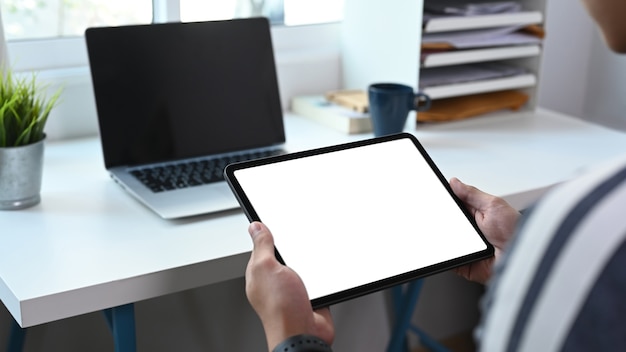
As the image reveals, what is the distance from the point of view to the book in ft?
4.75

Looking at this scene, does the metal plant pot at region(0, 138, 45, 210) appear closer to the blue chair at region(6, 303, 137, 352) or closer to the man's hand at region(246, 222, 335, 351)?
the blue chair at region(6, 303, 137, 352)

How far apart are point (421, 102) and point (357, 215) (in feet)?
1.88

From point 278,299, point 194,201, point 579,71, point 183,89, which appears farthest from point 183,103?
point 579,71

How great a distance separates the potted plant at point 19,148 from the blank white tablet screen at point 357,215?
1.18 feet

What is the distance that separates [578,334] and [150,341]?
3.94ft

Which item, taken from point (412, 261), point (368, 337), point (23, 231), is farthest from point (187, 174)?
point (368, 337)

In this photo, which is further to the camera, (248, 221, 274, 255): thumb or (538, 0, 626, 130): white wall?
(538, 0, 626, 130): white wall

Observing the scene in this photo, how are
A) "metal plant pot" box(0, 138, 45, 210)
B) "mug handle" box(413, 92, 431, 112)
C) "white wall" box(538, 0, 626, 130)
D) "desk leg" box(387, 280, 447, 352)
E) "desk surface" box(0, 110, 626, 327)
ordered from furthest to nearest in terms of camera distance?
"white wall" box(538, 0, 626, 130), "desk leg" box(387, 280, 447, 352), "mug handle" box(413, 92, 431, 112), "metal plant pot" box(0, 138, 45, 210), "desk surface" box(0, 110, 626, 327)

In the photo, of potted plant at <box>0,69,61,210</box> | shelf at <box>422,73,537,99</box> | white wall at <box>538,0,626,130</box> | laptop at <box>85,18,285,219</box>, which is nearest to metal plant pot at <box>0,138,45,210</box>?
potted plant at <box>0,69,61,210</box>

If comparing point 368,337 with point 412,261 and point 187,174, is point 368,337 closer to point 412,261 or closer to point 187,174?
point 187,174

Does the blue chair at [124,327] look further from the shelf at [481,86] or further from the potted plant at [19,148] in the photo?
the shelf at [481,86]

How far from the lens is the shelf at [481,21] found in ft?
4.69

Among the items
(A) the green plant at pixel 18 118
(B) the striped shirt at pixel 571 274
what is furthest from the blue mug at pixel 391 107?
(B) the striped shirt at pixel 571 274

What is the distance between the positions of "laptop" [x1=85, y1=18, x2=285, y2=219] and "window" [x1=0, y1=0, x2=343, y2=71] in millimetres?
250
